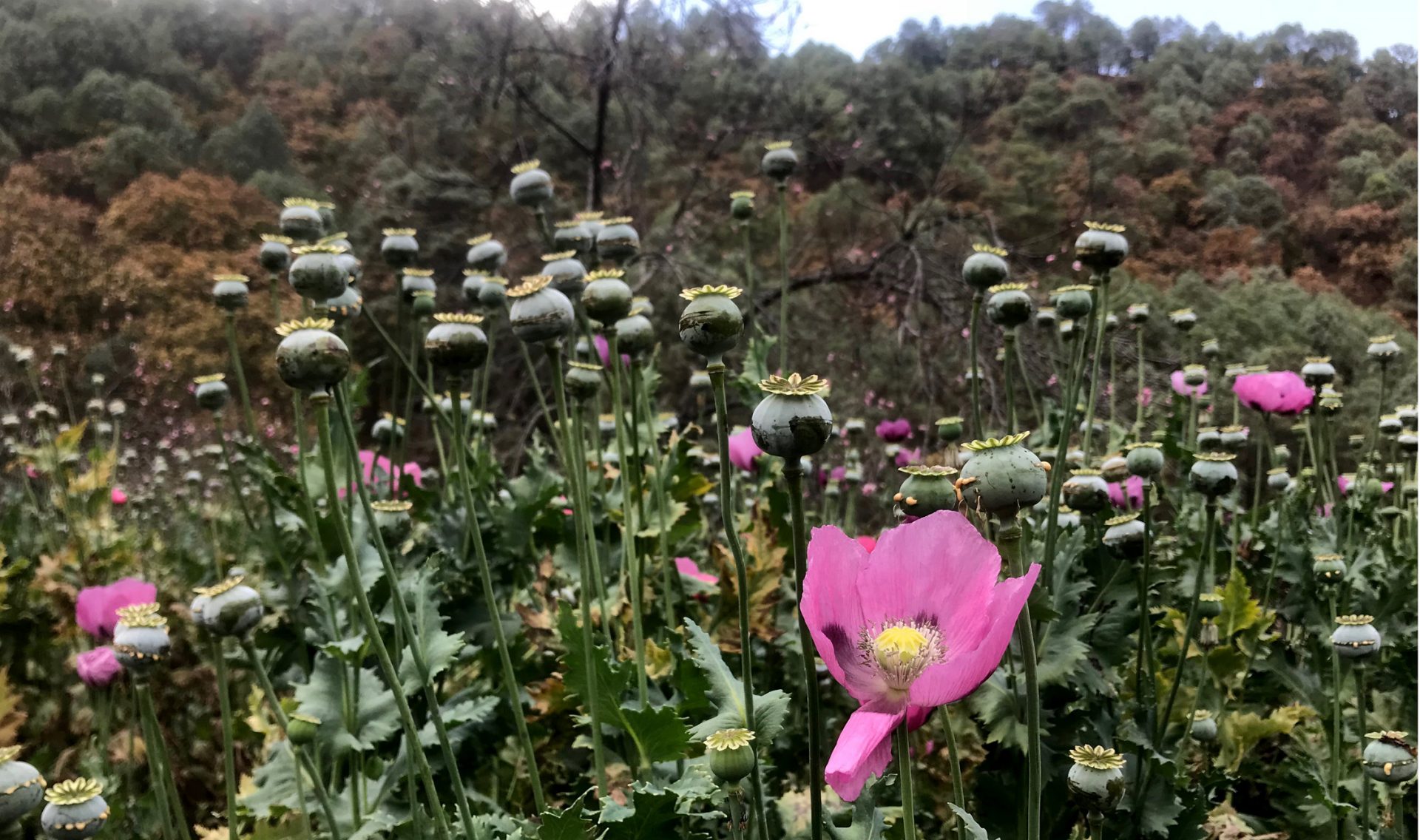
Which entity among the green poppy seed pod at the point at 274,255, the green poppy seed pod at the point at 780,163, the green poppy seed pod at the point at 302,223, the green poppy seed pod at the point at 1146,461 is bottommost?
the green poppy seed pod at the point at 1146,461

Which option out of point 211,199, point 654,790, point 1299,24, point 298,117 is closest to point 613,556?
point 654,790

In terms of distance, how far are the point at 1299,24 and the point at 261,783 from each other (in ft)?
39.5

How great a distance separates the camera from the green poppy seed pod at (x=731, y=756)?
784 mm

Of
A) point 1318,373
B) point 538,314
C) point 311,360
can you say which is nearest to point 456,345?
point 538,314

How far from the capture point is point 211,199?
12.1m

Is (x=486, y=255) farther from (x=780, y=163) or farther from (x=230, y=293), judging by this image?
(x=780, y=163)

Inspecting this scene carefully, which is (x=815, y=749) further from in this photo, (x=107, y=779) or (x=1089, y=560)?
(x=107, y=779)

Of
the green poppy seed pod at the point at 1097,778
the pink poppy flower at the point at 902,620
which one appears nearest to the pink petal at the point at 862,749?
the pink poppy flower at the point at 902,620

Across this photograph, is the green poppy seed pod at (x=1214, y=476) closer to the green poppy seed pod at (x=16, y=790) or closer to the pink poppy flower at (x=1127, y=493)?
the pink poppy flower at (x=1127, y=493)

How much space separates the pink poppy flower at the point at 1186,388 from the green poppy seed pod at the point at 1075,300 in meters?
1.28

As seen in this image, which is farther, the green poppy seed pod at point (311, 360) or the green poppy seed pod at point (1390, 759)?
the green poppy seed pod at point (1390, 759)

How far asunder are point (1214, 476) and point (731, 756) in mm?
921

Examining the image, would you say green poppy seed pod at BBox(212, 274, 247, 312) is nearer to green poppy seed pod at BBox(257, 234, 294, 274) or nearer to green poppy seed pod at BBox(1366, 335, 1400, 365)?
green poppy seed pod at BBox(257, 234, 294, 274)

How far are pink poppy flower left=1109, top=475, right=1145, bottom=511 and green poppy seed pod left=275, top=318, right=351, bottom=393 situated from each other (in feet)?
4.79
